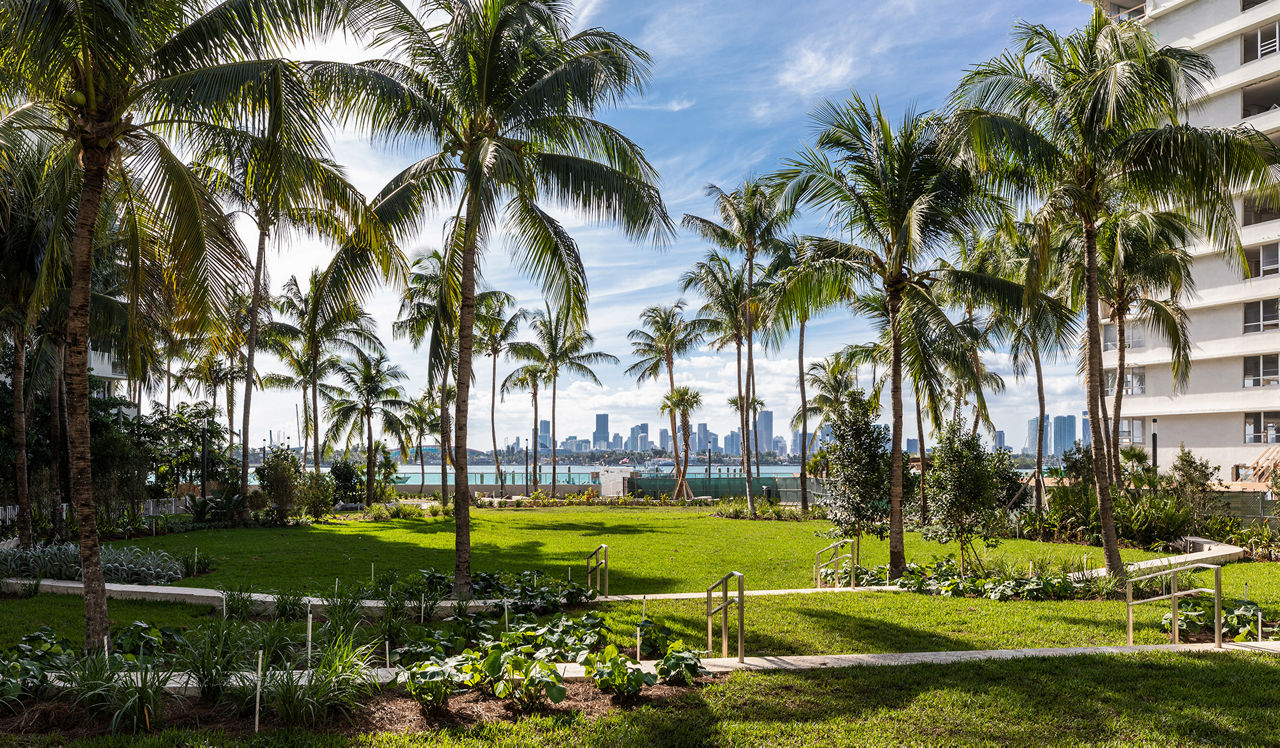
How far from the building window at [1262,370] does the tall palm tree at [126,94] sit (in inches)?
1615

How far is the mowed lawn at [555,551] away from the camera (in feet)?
46.9

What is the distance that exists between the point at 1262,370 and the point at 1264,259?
4.99m

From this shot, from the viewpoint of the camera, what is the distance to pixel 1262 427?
34.6 meters

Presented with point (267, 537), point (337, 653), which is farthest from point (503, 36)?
point (267, 537)

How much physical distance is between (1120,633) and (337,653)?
9291 millimetres

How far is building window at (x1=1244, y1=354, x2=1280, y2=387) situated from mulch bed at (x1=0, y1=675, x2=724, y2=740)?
39073 mm

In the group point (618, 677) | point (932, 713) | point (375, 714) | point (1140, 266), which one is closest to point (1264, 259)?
point (1140, 266)

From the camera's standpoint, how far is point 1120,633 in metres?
9.67

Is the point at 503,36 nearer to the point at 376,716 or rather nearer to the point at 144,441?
the point at 376,716

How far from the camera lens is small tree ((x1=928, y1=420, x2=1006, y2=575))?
13.5m

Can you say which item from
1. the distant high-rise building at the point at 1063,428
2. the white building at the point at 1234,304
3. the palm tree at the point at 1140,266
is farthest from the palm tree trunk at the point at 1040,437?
the distant high-rise building at the point at 1063,428

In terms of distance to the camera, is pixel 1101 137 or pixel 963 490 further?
pixel 963 490

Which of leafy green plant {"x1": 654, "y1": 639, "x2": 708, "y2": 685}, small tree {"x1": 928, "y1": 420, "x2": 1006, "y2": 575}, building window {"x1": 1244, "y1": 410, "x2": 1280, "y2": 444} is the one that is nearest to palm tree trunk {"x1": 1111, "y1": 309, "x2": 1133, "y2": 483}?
small tree {"x1": 928, "y1": 420, "x2": 1006, "y2": 575}

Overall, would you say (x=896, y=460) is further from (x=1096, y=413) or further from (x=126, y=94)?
(x=126, y=94)
